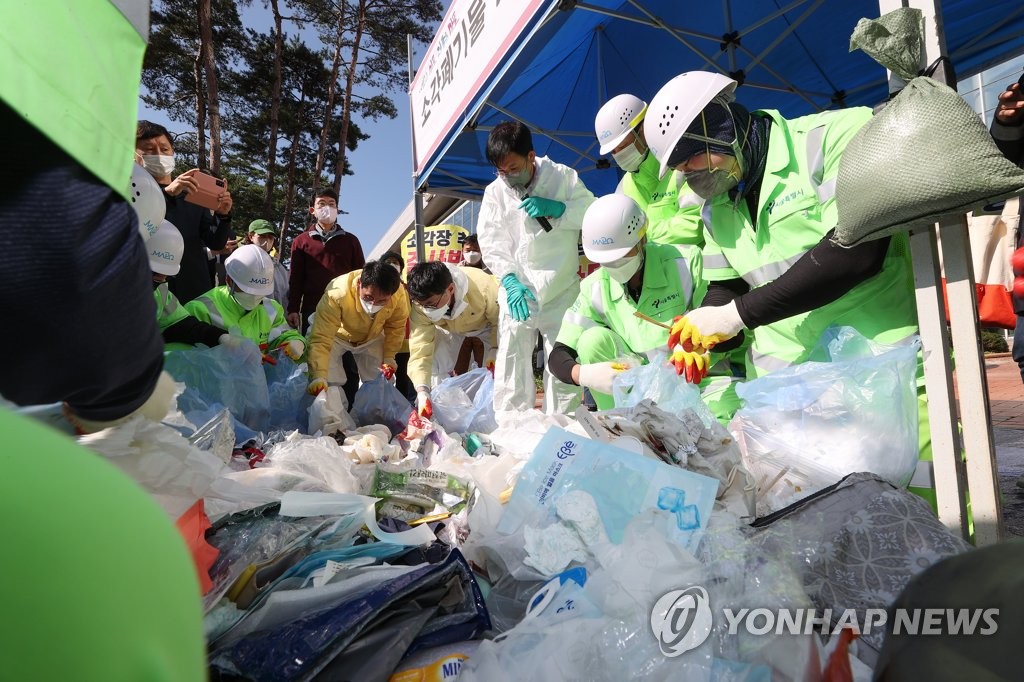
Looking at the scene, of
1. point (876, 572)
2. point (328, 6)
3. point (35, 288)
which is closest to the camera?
point (35, 288)

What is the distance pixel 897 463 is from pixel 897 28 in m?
0.95

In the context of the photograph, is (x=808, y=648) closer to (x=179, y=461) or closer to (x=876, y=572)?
(x=876, y=572)

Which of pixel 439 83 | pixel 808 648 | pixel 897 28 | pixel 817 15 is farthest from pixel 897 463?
pixel 817 15

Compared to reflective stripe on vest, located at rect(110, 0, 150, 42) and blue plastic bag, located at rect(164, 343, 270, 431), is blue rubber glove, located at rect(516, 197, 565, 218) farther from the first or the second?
reflective stripe on vest, located at rect(110, 0, 150, 42)

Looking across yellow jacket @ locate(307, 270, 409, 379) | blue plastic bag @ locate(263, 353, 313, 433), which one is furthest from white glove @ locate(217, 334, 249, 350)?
yellow jacket @ locate(307, 270, 409, 379)

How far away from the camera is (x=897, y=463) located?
4.10 feet

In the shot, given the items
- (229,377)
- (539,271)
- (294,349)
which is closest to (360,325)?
(294,349)

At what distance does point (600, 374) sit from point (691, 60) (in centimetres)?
383

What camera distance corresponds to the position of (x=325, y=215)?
16.9 ft

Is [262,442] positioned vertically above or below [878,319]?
below

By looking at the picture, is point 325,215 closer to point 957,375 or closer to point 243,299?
point 243,299

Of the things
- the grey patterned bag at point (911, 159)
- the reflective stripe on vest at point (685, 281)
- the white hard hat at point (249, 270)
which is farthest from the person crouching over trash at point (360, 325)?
the grey patterned bag at point (911, 159)

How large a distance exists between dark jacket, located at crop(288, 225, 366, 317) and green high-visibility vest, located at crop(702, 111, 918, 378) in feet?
13.0

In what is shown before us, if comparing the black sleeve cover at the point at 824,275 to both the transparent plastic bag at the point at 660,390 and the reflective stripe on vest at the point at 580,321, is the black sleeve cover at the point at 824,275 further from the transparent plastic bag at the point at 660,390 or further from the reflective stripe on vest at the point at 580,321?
the reflective stripe on vest at the point at 580,321
